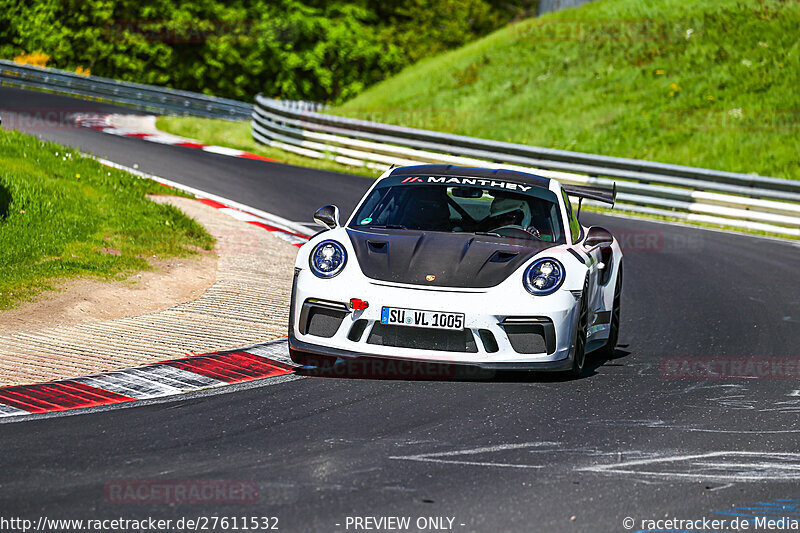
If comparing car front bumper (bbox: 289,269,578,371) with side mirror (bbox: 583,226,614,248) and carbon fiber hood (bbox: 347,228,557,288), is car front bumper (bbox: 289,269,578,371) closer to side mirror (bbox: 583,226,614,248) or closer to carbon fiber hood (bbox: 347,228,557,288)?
carbon fiber hood (bbox: 347,228,557,288)

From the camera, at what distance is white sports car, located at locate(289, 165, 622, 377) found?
23.5 ft

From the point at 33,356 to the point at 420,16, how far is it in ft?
173

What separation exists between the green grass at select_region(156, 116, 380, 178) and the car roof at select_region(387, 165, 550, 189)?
13369mm

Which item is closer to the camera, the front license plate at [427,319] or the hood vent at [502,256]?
the front license plate at [427,319]

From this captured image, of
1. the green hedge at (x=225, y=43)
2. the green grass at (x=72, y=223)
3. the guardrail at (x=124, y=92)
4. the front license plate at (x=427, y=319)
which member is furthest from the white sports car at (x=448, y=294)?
the green hedge at (x=225, y=43)

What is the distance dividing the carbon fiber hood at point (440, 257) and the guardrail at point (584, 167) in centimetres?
1210

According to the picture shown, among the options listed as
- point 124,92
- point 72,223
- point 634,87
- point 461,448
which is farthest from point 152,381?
point 124,92

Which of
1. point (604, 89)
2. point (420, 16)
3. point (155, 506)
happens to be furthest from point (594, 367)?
point (420, 16)

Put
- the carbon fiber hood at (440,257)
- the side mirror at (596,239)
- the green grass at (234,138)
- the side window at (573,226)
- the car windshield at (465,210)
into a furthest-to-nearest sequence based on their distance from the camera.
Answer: the green grass at (234,138) < the side window at (573,226) < the car windshield at (465,210) < the side mirror at (596,239) < the carbon fiber hood at (440,257)

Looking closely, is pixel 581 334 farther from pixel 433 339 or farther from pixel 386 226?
pixel 386 226

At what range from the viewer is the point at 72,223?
41.0 ft

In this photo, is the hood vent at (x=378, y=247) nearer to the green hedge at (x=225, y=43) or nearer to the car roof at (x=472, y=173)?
the car roof at (x=472, y=173)

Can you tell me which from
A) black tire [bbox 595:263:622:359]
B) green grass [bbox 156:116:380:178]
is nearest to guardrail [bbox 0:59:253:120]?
green grass [bbox 156:116:380:178]

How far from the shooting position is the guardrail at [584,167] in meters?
19.2
